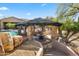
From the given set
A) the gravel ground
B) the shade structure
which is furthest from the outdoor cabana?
the gravel ground

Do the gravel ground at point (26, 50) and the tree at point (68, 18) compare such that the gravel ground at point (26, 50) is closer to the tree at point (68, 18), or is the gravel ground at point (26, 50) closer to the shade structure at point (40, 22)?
the shade structure at point (40, 22)

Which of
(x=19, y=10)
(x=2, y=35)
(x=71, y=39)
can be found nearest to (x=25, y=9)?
(x=19, y=10)

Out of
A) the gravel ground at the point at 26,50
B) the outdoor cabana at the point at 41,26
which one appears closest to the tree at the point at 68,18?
the outdoor cabana at the point at 41,26

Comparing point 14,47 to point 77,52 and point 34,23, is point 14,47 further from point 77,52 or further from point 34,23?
point 77,52

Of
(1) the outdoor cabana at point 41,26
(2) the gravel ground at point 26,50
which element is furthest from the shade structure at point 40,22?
(2) the gravel ground at point 26,50

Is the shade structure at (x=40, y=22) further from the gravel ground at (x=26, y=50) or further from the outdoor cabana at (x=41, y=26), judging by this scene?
the gravel ground at (x=26, y=50)

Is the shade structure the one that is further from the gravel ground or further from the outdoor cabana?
the gravel ground

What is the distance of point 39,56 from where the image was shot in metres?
3.61

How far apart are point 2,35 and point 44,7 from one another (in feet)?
1.81

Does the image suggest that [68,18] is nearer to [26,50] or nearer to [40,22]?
[40,22]

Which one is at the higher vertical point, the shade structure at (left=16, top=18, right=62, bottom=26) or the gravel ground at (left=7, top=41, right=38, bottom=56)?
the shade structure at (left=16, top=18, right=62, bottom=26)

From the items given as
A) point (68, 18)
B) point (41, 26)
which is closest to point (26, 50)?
point (41, 26)

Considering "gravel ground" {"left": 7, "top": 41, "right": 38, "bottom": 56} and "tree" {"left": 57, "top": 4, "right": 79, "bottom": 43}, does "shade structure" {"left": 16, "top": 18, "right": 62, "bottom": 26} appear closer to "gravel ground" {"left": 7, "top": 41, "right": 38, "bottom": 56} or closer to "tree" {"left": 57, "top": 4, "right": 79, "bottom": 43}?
"tree" {"left": 57, "top": 4, "right": 79, "bottom": 43}

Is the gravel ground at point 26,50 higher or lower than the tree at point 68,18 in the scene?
lower
